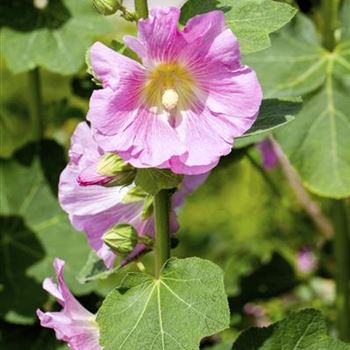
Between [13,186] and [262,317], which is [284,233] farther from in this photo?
[13,186]

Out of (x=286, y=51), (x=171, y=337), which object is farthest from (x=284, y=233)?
(x=171, y=337)

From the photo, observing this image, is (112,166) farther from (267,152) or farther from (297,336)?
(267,152)

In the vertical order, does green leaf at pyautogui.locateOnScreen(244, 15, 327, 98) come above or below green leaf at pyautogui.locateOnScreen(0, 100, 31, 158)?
above

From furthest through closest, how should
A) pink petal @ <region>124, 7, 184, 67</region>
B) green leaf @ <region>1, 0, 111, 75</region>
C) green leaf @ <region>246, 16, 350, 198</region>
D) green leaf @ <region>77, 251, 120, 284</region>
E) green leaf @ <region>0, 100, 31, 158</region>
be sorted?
green leaf @ <region>0, 100, 31, 158</region> → green leaf @ <region>1, 0, 111, 75</region> → green leaf @ <region>246, 16, 350, 198</region> → green leaf @ <region>77, 251, 120, 284</region> → pink petal @ <region>124, 7, 184, 67</region>

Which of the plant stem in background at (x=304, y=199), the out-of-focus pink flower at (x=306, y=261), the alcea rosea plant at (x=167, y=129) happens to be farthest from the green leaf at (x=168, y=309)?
the out-of-focus pink flower at (x=306, y=261)

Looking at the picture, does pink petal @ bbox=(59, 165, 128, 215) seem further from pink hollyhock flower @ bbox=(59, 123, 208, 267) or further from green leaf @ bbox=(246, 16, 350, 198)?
green leaf @ bbox=(246, 16, 350, 198)

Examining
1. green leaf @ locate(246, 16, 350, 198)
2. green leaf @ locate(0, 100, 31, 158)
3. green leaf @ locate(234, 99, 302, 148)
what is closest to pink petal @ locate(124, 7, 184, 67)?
green leaf @ locate(234, 99, 302, 148)
